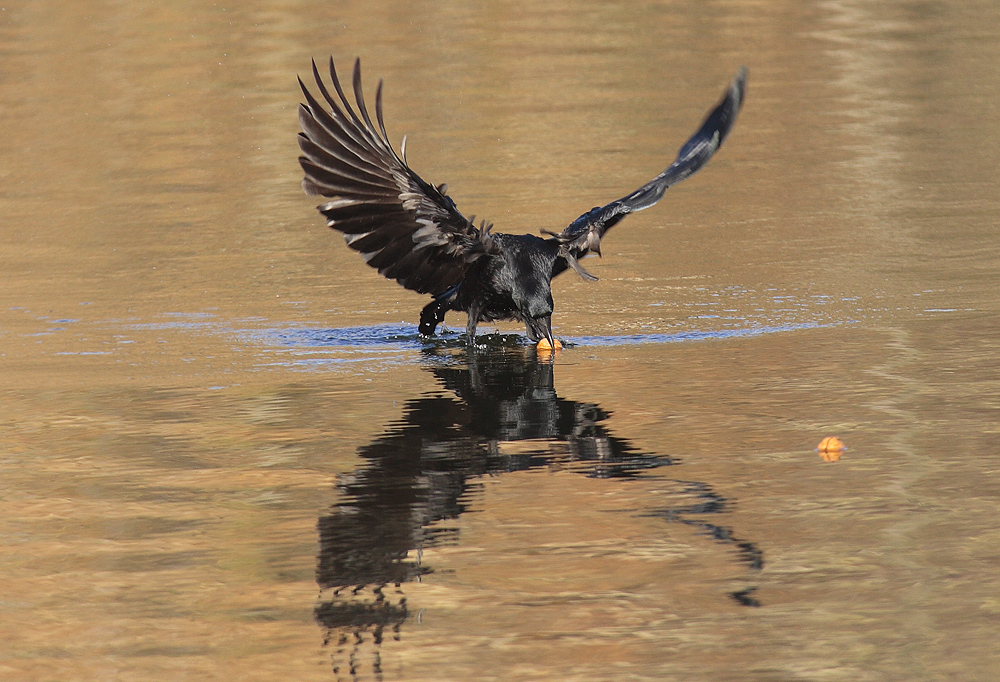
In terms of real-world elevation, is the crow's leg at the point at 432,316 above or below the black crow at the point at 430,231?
below

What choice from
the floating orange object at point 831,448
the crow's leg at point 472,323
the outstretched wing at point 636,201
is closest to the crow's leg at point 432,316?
the crow's leg at point 472,323

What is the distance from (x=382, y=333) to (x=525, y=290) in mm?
1025

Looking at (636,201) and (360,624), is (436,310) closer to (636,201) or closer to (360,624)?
(636,201)

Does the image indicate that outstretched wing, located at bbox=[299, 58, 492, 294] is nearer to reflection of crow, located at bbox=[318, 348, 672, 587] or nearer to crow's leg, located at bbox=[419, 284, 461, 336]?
crow's leg, located at bbox=[419, 284, 461, 336]

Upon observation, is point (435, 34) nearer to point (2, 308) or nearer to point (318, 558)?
point (2, 308)

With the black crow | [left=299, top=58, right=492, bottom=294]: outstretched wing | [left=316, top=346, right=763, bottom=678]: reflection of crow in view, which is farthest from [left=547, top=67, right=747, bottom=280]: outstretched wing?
[left=316, top=346, right=763, bottom=678]: reflection of crow

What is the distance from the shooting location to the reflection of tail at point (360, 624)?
14.5 ft

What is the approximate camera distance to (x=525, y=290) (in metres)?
8.31

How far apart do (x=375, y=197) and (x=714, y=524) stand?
11.2 feet

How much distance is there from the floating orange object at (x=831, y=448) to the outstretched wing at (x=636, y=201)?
231 cm

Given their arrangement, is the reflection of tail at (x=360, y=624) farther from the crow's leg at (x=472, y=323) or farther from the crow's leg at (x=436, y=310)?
the crow's leg at (x=436, y=310)

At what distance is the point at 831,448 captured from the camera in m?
6.30

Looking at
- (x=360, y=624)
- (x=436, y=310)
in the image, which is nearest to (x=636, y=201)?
(x=436, y=310)

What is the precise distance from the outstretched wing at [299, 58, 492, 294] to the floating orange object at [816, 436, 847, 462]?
2.39 metres
